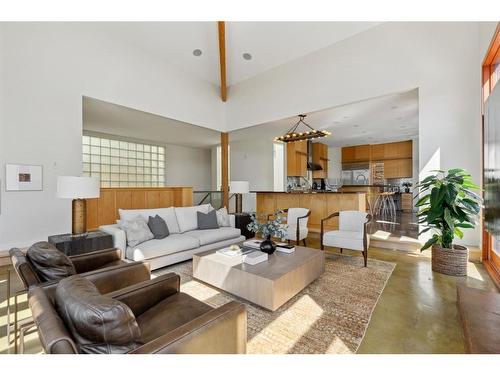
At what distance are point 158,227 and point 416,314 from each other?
321 centimetres

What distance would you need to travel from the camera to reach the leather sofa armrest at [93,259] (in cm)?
221

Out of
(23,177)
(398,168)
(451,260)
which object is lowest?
(451,260)

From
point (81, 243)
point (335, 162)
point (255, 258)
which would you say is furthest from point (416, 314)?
point (335, 162)

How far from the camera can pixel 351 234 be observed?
11.4ft

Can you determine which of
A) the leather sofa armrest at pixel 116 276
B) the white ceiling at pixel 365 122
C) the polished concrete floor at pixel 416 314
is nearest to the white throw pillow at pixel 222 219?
the leather sofa armrest at pixel 116 276

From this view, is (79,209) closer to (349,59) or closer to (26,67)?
(26,67)

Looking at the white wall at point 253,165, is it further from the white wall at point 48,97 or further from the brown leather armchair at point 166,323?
the brown leather armchair at point 166,323

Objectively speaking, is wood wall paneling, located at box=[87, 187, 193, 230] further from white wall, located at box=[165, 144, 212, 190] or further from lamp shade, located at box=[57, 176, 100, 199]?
lamp shade, located at box=[57, 176, 100, 199]

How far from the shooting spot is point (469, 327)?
1.45 m

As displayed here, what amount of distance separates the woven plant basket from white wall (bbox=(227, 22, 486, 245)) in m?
0.95

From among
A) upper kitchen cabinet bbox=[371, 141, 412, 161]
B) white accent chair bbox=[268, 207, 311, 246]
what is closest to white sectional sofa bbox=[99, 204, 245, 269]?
white accent chair bbox=[268, 207, 311, 246]

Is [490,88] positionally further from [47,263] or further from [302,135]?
[47,263]

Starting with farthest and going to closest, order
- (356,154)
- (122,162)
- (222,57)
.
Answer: (356,154), (122,162), (222,57)

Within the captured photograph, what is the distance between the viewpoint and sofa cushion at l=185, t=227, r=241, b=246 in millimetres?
3689
